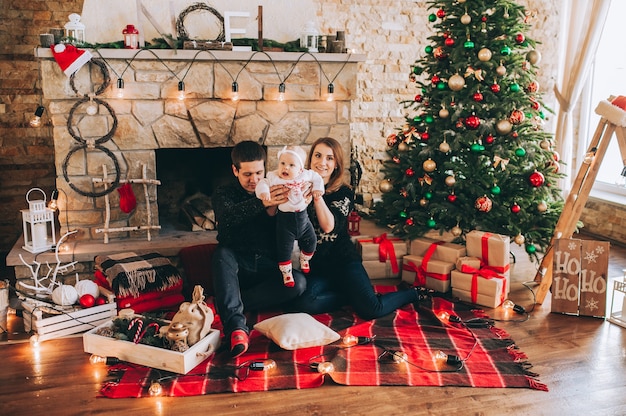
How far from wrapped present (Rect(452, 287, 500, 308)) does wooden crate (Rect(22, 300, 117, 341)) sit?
2.10m

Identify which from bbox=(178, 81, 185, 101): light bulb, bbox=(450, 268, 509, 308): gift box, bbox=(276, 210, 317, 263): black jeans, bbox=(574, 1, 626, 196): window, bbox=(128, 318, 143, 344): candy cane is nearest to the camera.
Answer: bbox=(128, 318, 143, 344): candy cane

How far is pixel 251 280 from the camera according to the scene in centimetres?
337

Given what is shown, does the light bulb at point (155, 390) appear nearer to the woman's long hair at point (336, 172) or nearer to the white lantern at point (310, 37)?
the woman's long hair at point (336, 172)

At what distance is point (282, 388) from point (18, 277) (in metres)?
2.12

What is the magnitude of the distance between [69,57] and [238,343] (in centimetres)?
222

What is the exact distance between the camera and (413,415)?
246 cm

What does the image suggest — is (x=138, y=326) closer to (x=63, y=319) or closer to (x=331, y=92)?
(x=63, y=319)

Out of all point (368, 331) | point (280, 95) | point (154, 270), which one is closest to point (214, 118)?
point (280, 95)

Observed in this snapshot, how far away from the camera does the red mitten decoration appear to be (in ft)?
13.4

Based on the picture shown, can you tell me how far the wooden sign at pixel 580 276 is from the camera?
3398 millimetres

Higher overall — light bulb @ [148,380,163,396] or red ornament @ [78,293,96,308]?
red ornament @ [78,293,96,308]

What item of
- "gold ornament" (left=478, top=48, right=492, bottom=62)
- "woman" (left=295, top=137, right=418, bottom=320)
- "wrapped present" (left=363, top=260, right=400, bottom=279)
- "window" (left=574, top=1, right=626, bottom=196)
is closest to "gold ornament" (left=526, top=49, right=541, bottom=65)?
"gold ornament" (left=478, top=48, right=492, bottom=62)

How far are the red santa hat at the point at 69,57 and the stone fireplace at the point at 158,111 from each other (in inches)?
3.7

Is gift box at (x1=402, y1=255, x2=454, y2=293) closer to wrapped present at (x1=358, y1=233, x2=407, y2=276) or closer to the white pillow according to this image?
wrapped present at (x1=358, y1=233, x2=407, y2=276)
